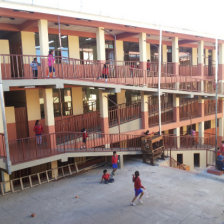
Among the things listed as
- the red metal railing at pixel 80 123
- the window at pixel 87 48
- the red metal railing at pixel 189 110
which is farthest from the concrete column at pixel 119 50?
the red metal railing at pixel 189 110

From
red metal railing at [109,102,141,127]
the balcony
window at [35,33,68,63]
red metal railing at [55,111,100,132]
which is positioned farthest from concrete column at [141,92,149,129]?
window at [35,33,68,63]

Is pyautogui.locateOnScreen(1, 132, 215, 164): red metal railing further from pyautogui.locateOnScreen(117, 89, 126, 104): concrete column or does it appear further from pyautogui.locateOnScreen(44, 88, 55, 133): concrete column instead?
pyautogui.locateOnScreen(117, 89, 126, 104): concrete column

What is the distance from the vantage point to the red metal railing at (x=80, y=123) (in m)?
15.6

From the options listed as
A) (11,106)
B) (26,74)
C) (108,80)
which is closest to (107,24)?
(108,80)

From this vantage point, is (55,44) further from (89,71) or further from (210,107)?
(210,107)

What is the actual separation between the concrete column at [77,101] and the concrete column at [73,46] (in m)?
2.17

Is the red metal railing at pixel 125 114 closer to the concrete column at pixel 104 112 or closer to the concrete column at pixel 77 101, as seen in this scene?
the concrete column at pixel 104 112

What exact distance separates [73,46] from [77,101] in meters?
3.54

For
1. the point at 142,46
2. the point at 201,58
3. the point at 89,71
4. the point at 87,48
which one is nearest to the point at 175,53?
the point at 201,58

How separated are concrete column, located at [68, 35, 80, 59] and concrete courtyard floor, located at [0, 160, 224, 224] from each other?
7.87m

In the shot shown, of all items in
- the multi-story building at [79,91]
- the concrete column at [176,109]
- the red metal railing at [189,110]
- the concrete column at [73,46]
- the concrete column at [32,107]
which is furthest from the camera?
the red metal railing at [189,110]

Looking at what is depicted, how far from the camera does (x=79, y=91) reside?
695 inches

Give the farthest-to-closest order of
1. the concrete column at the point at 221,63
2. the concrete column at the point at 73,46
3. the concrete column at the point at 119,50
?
1. the concrete column at the point at 221,63
2. the concrete column at the point at 119,50
3. the concrete column at the point at 73,46

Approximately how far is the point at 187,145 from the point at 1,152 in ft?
44.3
